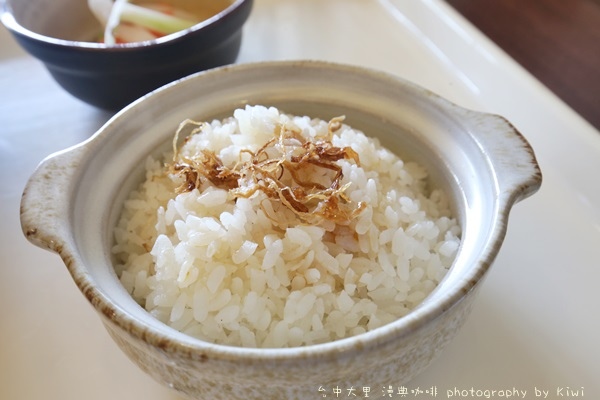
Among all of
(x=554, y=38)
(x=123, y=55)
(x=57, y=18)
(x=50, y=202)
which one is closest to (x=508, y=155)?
(x=50, y=202)

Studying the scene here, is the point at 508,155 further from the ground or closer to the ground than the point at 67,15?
further from the ground

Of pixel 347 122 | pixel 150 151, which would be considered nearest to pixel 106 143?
pixel 150 151

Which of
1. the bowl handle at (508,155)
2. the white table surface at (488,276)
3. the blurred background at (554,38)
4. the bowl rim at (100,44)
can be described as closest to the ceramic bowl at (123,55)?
the bowl rim at (100,44)

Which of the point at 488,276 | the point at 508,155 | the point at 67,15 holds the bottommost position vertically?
the point at 488,276

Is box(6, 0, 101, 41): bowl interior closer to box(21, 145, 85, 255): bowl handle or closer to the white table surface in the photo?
the white table surface

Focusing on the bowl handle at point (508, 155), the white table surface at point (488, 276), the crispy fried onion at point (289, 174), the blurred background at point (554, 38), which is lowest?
the white table surface at point (488, 276)

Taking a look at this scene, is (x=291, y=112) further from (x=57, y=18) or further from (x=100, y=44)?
(x=57, y=18)

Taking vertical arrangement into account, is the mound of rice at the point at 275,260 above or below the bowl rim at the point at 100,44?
below

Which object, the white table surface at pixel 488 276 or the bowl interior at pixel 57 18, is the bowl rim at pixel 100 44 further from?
the white table surface at pixel 488 276
